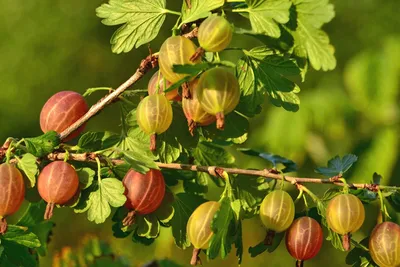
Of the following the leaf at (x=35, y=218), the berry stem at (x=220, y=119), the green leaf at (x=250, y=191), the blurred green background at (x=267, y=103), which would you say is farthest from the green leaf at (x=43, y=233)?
the blurred green background at (x=267, y=103)

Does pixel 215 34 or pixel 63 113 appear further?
pixel 63 113

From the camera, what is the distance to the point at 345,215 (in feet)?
2.94

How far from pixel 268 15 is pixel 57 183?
31 cm

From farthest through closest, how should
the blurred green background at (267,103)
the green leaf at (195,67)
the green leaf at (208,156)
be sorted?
1. the blurred green background at (267,103)
2. the green leaf at (208,156)
3. the green leaf at (195,67)

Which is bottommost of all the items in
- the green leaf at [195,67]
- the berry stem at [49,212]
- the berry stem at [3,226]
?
the berry stem at [3,226]

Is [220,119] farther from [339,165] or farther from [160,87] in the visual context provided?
[339,165]

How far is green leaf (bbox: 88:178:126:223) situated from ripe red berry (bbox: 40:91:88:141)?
108mm

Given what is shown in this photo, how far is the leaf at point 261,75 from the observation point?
36.5 inches

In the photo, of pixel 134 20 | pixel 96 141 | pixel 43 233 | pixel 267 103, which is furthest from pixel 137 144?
pixel 267 103

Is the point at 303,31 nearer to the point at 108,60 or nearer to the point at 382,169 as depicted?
the point at 382,169

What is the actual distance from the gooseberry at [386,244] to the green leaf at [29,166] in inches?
16.4

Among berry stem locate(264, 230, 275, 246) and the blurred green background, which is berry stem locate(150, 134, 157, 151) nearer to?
berry stem locate(264, 230, 275, 246)

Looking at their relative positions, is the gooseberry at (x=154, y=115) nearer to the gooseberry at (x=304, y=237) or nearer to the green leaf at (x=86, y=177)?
the green leaf at (x=86, y=177)

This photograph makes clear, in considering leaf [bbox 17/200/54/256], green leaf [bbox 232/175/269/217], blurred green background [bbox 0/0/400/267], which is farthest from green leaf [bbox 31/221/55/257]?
blurred green background [bbox 0/0/400/267]
